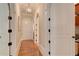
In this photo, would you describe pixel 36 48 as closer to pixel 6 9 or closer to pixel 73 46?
pixel 73 46

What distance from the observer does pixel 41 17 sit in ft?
5.32

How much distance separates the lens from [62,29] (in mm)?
1460

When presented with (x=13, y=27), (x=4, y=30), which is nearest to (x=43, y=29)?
(x=13, y=27)

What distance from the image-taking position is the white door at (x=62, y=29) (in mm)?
1407

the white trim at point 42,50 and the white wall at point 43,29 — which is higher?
the white wall at point 43,29

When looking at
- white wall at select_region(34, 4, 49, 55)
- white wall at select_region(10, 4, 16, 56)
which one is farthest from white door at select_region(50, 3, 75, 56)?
white wall at select_region(10, 4, 16, 56)

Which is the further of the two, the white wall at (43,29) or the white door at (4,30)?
the white wall at (43,29)

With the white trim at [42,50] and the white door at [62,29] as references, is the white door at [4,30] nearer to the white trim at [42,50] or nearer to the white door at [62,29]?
the white trim at [42,50]

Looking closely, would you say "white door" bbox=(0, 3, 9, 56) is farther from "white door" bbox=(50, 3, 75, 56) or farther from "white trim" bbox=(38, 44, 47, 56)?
"white door" bbox=(50, 3, 75, 56)

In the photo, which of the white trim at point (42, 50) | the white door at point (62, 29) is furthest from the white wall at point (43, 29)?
the white door at point (62, 29)

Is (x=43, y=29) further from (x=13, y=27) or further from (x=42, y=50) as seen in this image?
(x=13, y=27)

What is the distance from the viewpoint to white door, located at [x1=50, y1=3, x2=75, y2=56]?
141 centimetres

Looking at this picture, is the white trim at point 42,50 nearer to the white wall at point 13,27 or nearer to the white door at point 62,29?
the white door at point 62,29

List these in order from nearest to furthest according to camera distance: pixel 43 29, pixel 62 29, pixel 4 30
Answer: pixel 4 30, pixel 62 29, pixel 43 29
